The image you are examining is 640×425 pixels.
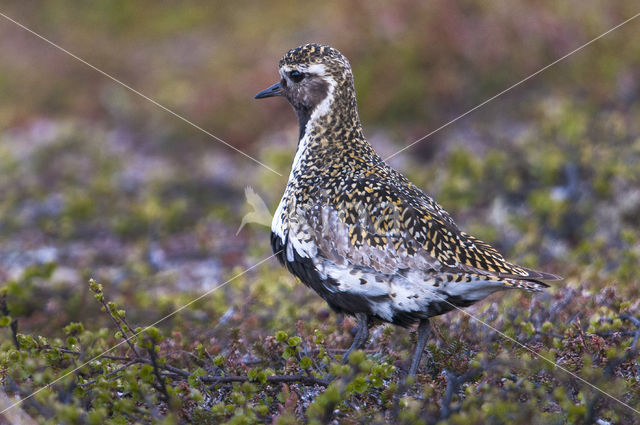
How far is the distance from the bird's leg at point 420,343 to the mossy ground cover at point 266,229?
4.0 inches

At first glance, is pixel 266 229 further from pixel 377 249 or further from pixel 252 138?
pixel 377 249

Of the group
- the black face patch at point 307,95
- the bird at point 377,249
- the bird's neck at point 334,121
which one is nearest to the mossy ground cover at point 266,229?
the bird at point 377,249

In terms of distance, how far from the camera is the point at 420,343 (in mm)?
3934

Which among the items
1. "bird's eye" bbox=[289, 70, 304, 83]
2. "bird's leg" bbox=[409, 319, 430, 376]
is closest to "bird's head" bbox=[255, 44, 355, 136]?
"bird's eye" bbox=[289, 70, 304, 83]

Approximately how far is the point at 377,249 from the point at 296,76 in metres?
1.47

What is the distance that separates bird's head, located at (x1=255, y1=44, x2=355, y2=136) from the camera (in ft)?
15.0

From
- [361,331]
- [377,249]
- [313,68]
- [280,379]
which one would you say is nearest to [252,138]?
[313,68]

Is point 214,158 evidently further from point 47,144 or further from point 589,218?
point 589,218

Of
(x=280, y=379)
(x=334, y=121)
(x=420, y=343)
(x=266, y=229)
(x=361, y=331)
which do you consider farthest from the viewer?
(x=266, y=229)

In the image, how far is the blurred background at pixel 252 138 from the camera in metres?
6.62

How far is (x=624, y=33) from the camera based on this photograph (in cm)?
1052

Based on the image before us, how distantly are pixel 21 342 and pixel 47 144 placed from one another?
720 centimetres

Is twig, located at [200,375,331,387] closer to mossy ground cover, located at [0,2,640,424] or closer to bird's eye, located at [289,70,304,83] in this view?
mossy ground cover, located at [0,2,640,424]

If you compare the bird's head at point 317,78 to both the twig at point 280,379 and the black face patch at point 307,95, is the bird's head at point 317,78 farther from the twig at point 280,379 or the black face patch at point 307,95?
the twig at point 280,379
